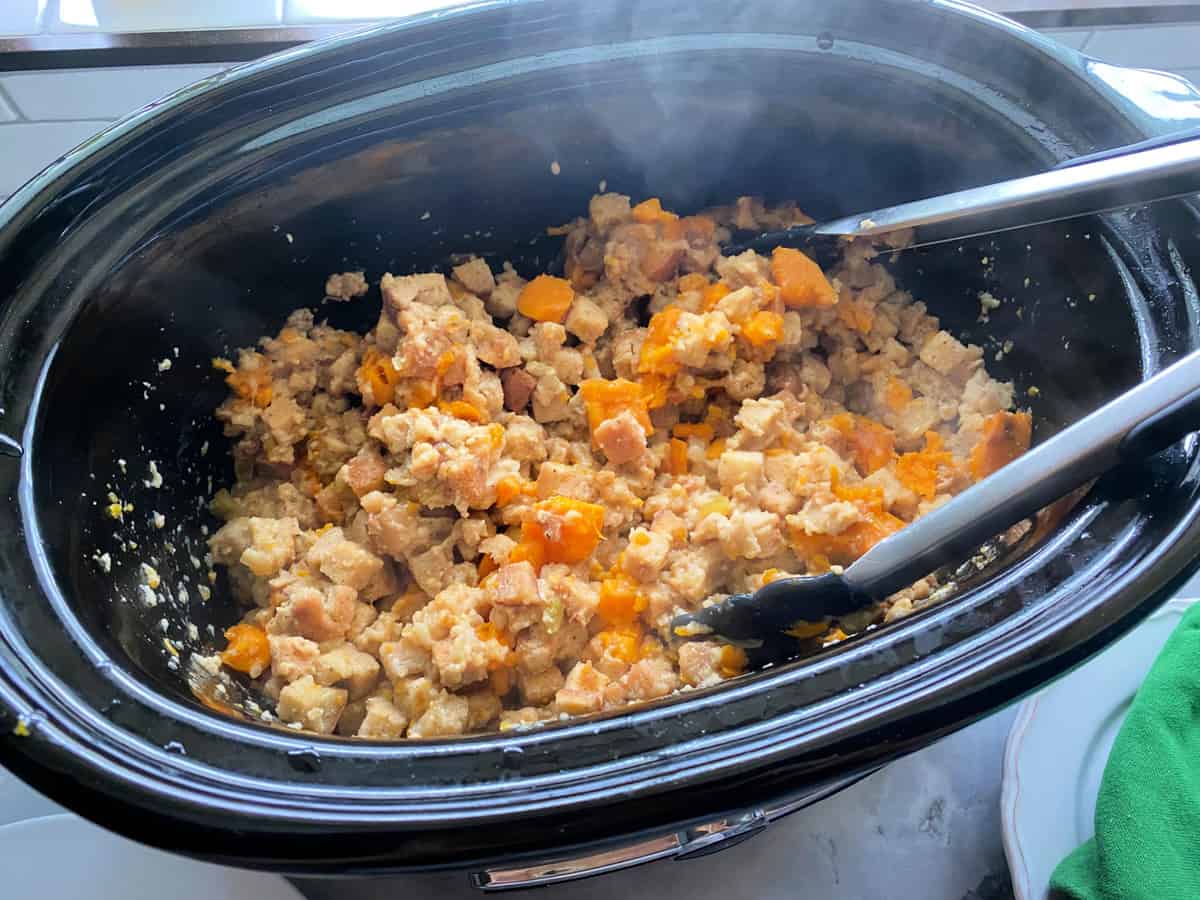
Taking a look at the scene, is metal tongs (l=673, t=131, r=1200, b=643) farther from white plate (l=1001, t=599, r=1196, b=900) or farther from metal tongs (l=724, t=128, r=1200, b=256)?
white plate (l=1001, t=599, r=1196, b=900)

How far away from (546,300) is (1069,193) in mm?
606

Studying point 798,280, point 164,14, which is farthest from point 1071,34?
point 164,14

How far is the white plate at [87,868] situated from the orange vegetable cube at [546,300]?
762mm

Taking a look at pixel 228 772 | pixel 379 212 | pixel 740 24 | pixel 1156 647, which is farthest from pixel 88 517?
pixel 1156 647

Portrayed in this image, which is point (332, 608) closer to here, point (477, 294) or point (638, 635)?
point (638, 635)

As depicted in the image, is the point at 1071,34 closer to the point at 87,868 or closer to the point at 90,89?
the point at 90,89

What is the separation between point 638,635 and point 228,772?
1.47 ft

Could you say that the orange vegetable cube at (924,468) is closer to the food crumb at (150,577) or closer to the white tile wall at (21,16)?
the food crumb at (150,577)

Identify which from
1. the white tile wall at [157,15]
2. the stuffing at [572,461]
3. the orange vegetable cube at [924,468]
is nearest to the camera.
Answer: the stuffing at [572,461]

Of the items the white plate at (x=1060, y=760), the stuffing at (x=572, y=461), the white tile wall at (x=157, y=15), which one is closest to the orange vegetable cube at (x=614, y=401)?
the stuffing at (x=572, y=461)

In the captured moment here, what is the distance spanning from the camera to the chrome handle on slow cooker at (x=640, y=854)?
92 centimetres

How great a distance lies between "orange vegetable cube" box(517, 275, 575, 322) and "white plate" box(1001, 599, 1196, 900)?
30.3 inches

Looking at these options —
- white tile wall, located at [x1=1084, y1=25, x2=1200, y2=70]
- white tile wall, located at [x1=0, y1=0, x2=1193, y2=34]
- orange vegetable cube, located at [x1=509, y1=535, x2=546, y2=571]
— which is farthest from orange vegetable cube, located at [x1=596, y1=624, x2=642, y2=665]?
white tile wall, located at [x1=1084, y1=25, x2=1200, y2=70]

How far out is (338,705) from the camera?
36.6 inches
